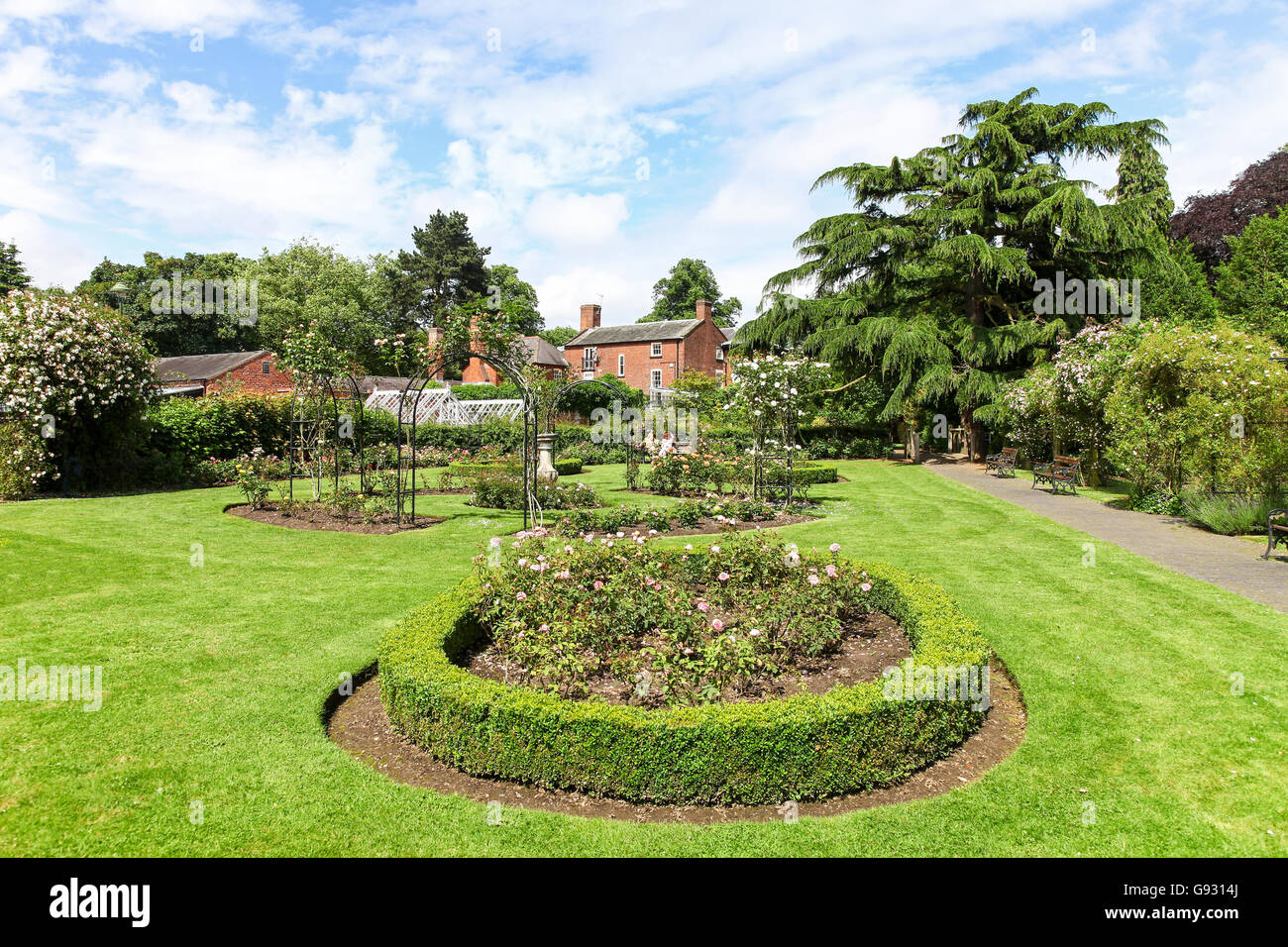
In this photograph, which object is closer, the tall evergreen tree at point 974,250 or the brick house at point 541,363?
the tall evergreen tree at point 974,250

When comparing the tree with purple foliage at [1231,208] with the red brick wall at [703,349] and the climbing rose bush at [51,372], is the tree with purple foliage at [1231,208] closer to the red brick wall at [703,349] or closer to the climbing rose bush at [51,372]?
the red brick wall at [703,349]

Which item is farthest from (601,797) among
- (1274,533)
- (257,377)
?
(257,377)

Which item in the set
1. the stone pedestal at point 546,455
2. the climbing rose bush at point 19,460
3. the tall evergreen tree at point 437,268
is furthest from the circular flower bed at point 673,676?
the tall evergreen tree at point 437,268

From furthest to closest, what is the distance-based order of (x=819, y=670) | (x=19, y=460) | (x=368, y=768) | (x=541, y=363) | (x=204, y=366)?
(x=541, y=363)
(x=204, y=366)
(x=19, y=460)
(x=819, y=670)
(x=368, y=768)

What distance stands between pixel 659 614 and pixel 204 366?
136 ft

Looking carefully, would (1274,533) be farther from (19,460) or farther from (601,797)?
(19,460)

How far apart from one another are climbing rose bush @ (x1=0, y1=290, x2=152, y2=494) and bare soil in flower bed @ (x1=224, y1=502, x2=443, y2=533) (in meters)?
4.87

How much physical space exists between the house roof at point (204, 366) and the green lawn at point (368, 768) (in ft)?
98.4

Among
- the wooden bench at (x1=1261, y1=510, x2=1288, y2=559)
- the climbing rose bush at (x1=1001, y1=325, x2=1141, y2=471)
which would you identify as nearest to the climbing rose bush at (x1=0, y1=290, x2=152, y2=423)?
the wooden bench at (x1=1261, y1=510, x2=1288, y2=559)

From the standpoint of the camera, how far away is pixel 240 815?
410 centimetres

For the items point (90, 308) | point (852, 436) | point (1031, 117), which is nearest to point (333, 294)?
point (90, 308)

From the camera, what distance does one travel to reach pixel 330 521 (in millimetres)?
13312

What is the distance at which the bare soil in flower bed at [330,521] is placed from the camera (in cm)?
1280
